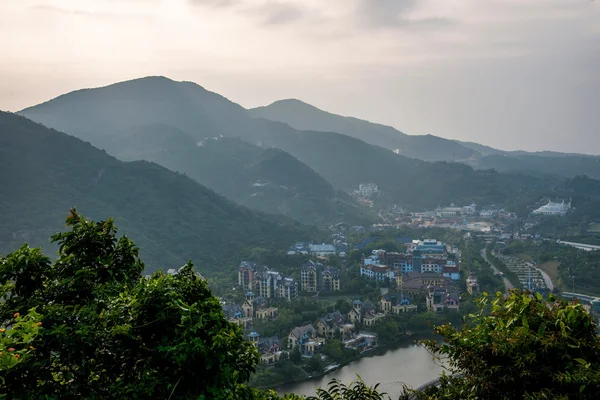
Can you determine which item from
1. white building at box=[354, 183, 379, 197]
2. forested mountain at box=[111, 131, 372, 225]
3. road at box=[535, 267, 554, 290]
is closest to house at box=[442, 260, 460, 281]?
road at box=[535, 267, 554, 290]

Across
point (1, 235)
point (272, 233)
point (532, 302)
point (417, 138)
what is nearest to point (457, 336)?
point (532, 302)

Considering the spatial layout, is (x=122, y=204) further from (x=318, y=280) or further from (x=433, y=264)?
(x=433, y=264)

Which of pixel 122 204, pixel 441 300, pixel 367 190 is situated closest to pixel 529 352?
pixel 441 300

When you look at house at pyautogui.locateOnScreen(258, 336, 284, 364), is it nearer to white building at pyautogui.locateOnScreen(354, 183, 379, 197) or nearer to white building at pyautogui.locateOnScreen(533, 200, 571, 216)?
white building at pyautogui.locateOnScreen(533, 200, 571, 216)

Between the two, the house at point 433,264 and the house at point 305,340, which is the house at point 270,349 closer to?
the house at point 305,340

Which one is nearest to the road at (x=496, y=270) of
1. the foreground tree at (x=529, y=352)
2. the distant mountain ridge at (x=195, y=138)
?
the distant mountain ridge at (x=195, y=138)
